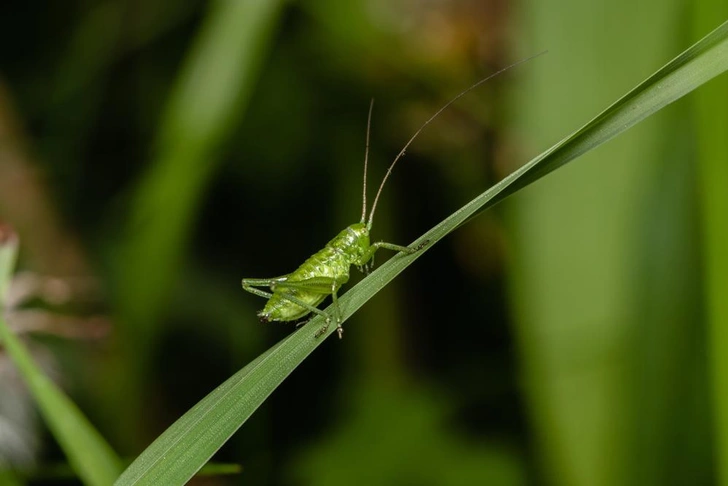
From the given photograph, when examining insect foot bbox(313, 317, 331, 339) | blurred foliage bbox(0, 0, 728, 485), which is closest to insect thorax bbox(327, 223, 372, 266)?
blurred foliage bbox(0, 0, 728, 485)

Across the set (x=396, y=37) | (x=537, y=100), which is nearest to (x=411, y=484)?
(x=537, y=100)

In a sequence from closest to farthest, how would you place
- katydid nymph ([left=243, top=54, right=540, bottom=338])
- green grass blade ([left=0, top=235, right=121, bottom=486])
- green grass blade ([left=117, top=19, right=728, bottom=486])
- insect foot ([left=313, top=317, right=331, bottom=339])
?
green grass blade ([left=117, top=19, right=728, bottom=486]), insect foot ([left=313, top=317, right=331, bottom=339]), green grass blade ([left=0, top=235, right=121, bottom=486]), katydid nymph ([left=243, top=54, right=540, bottom=338])

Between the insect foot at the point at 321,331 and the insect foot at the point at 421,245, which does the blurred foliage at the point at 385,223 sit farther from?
the insect foot at the point at 321,331

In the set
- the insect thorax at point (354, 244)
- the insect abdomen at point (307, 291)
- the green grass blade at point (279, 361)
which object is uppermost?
the insect thorax at point (354, 244)

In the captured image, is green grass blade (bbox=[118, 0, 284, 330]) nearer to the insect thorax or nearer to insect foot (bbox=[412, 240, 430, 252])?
the insect thorax

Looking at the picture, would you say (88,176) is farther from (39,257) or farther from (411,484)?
(411,484)

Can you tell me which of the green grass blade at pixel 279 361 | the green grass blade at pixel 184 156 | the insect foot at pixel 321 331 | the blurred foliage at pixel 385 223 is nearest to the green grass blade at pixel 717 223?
the blurred foliage at pixel 385 223
